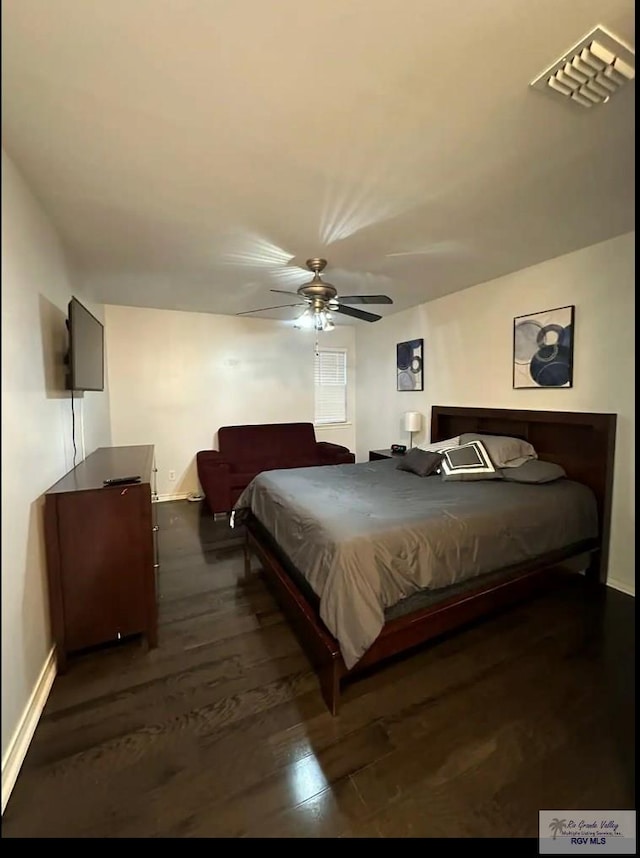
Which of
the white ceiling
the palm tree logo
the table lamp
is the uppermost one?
the white ceiling

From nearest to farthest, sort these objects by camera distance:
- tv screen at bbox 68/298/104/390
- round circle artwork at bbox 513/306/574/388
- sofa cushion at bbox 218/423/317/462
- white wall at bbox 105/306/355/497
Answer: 1. tv screen at bbox 68/298/104/390
2. round circle artwork at bbox 513/306/574/388
3. white wall at bbox 105/306/355/497
4. sofa cushion at bbox 218/423/317/462

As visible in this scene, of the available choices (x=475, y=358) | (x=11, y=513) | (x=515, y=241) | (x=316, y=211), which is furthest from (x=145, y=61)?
(x=475, y=358)

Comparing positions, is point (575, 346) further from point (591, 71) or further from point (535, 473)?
point (591, 71)

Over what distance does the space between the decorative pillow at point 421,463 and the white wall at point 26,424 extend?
2.72m

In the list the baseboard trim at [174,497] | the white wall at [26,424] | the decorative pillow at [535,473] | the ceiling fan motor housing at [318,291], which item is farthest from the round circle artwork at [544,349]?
the baseboard trim at [174,497]

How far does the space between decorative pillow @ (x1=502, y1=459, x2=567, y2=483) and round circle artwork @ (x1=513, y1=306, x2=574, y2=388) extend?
27.3 inches

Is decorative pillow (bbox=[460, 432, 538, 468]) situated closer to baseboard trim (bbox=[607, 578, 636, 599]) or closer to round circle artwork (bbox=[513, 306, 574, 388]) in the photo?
round circle artwork (bbox=[513, 306, 574, 388])

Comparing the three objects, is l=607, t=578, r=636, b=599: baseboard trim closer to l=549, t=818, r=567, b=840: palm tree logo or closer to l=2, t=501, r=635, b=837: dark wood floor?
l=2, t=501, r=635, b=837: dark wood floor

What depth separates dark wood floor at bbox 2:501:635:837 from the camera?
1233mm

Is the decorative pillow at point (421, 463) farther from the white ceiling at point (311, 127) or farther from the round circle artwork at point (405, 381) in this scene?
the white ceiling at point (311, 127)

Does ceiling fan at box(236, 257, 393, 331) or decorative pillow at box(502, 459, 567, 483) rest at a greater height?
ceiling fan at box(236, 257, 393, 331)

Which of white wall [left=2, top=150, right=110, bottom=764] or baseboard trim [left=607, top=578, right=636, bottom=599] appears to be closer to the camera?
white wall [left=2, top=150, right=110, bottom=764]

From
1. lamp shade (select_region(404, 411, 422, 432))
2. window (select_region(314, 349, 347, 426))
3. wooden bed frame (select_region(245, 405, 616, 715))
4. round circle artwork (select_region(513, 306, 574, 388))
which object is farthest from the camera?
window (select_region(314, 349, 347, 426))

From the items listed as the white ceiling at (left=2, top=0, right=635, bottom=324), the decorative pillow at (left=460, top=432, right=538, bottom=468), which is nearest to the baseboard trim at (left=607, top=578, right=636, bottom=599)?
the decorative pillow at (left=460, top=432, right=538, bottom=468)
